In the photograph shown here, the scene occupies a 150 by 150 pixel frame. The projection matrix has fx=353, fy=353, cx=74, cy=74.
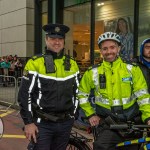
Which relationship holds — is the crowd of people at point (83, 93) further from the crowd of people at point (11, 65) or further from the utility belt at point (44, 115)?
the crowd of people at point (11, 65)

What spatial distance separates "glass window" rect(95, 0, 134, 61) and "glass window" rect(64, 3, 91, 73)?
0.71 metres

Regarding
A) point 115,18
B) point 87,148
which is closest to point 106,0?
point 115,18

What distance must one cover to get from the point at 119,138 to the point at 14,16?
16.2 metres

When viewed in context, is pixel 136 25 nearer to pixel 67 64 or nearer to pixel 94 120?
pixel 67 64

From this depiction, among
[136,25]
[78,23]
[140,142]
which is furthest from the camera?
[78,23]

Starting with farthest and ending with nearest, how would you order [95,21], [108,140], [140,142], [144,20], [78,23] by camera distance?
1. [78,23]
2. [95,21]
3. [144,20]
4. [108,140]
5. [140,142]

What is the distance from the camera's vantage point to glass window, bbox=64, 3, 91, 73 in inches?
561

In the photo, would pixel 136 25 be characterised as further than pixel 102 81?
Yes

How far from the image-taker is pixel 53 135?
367 centimetres

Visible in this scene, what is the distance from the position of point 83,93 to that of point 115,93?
1.36 feet

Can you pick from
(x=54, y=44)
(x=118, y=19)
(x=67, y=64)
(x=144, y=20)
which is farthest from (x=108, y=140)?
(x=118, y=19)

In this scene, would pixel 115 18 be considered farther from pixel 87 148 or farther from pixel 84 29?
pixel 87 148

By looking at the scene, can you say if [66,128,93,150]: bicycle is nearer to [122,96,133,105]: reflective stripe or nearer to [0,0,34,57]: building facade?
[122,96,133,105]: reflective stripe

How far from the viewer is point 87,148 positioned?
13.3 feet
